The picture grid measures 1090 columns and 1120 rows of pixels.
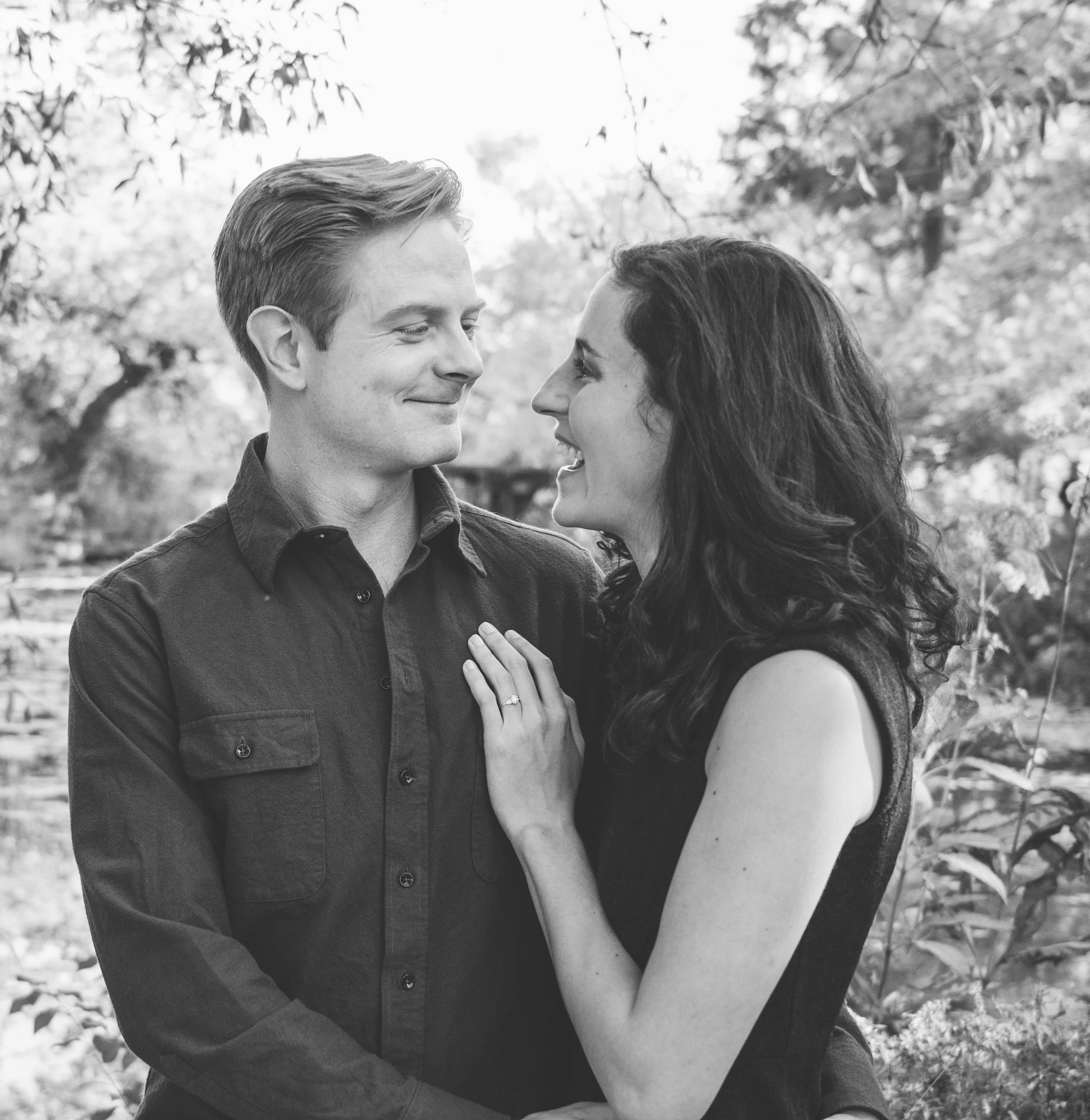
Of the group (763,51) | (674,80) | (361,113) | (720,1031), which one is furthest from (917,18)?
(720,1031)

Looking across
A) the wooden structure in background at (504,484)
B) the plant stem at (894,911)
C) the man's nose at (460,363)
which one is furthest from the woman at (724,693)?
the wooden structure in background at (504,484)

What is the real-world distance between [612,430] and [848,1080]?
98 cm

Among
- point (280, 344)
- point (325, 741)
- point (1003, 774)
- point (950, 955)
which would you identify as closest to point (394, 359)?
point (280, 344)

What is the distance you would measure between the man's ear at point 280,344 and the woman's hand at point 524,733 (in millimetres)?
474

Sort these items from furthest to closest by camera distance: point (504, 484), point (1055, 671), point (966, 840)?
point (504, 484) → point (1055, 671) → point (966, 840)

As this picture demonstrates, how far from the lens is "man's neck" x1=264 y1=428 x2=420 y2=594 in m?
1.89

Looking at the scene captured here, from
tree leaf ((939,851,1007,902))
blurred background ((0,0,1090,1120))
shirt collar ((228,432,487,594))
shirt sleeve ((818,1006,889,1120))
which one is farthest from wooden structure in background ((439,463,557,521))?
shirt sleeve ((818,1006,889,1120))

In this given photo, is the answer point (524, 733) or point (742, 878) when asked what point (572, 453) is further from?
point (742, 878)

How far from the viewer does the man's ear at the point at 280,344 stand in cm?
188

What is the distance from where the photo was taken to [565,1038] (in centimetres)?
190

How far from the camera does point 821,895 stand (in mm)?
1508

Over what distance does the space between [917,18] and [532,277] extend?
10.8 feet

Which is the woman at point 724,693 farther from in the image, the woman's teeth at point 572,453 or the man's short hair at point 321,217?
the man's short hair at point 321,217

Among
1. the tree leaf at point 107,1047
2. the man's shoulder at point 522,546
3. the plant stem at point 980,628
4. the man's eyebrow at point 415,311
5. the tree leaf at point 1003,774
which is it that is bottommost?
the tree leaf at point 107,1047
